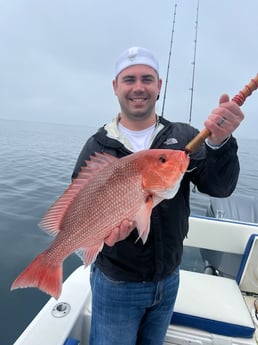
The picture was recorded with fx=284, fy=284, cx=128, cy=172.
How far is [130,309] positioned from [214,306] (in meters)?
1.16

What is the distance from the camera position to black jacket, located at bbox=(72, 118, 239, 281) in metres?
1.74

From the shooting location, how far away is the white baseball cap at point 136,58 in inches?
76.3

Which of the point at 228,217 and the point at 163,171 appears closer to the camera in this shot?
the point at 163,171

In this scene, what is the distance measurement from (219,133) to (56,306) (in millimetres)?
1997

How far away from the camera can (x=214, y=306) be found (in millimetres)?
2607

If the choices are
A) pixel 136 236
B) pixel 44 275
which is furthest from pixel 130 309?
pixel 44 275

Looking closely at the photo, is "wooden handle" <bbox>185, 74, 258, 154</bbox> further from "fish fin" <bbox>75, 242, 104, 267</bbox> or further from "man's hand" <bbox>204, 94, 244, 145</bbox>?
"fish fin" <bbox>75, 242, 104, 267</bbox>

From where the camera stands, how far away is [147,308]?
1.91m

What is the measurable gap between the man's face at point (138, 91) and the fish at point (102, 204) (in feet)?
1.56

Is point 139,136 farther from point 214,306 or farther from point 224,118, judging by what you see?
point 214,306

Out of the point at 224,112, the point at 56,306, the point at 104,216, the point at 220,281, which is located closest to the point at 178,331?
the point at 220,281

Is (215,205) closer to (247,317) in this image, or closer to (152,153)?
(247,317)

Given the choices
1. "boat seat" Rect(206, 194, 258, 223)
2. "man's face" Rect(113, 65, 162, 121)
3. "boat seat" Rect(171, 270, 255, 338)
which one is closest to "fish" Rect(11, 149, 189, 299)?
Answer: "man's face" Rect(113, 65, 162, 121)

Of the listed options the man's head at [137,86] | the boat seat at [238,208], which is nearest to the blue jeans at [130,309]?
the man's head at [137,86]
